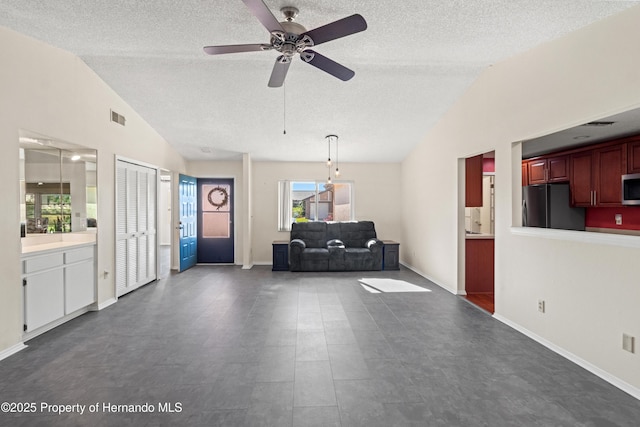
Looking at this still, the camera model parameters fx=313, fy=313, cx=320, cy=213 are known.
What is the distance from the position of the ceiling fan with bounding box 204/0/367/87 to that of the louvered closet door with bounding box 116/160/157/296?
3.09 m

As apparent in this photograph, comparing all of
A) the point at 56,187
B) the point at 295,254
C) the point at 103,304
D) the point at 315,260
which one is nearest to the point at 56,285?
the point at 103,304

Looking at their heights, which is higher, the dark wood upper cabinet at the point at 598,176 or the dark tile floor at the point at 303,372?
the dark wood upper cabinet at the point at 598,176

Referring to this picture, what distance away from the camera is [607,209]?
15.3 ft

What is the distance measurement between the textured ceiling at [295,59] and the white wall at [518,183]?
226mm

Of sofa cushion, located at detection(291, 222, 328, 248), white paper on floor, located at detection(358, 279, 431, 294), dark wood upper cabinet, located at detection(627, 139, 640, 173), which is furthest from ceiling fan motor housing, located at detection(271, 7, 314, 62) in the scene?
sofa cushion, located at detection(291, 222, 328, 248)

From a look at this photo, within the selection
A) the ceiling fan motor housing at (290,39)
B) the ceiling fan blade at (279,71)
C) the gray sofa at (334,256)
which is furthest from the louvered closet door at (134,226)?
the ceiling fan motor housing at (290,39)

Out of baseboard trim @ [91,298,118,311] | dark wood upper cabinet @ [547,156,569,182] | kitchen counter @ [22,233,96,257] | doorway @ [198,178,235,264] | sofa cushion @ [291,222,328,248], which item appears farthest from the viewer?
doorway @ [198,178,235,264]

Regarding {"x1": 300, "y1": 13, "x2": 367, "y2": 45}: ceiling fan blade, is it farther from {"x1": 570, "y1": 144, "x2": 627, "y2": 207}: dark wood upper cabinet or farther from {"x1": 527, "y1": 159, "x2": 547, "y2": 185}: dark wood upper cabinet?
{"x1": 527, "y1": 159, "x2": 547, "y2": 185}: dark wood upper cabinet

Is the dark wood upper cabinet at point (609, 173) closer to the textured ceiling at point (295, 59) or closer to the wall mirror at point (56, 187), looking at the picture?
the textured ceiling at point (295, 59)

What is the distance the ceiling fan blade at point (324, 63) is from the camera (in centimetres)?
256

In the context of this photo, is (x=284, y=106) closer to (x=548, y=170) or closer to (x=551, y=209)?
(x=551, y=209)

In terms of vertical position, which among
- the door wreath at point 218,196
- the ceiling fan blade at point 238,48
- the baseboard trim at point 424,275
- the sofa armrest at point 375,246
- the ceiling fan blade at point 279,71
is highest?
the ceiling fan blade at point 238,48

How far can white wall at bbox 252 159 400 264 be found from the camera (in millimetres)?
7426

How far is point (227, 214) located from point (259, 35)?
16.0 feet
